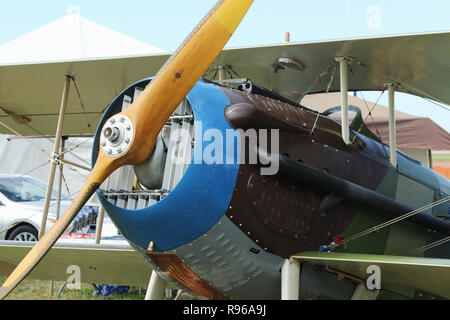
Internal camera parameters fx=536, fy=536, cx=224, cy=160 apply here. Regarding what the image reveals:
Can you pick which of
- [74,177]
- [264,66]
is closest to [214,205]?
[264,66]

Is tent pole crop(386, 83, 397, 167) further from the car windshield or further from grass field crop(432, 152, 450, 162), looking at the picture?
grass field crop(432, 152, 450, 162)

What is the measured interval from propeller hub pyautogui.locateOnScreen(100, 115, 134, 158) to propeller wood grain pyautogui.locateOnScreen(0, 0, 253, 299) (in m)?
0.03

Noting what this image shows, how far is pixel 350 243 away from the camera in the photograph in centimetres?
438

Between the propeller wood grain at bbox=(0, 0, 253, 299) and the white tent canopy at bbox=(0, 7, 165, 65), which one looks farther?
the white tent canopy at bbox=(0, 7, 165, 65)

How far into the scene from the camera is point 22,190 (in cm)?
1140

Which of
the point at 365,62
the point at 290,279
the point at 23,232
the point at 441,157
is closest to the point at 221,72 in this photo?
the point at 365,62

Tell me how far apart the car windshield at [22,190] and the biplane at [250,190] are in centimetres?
745

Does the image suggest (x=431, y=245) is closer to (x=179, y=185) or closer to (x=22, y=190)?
(x=179, y=185)

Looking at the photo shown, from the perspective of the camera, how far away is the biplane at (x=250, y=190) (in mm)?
3398

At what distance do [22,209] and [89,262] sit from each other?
215 inches

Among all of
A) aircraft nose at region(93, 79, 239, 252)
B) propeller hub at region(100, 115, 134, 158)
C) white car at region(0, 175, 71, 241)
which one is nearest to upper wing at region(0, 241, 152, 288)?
aircraft nose at region(93, 79, 239, 252)

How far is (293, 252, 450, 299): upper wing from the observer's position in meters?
3.52

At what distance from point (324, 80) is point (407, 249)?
2065 millimetres

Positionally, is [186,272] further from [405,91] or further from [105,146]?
[405,91]
